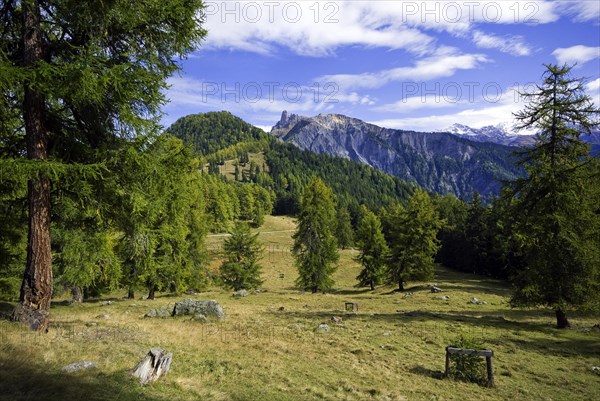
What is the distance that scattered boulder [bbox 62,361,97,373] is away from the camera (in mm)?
7218

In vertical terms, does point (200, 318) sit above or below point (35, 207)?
below

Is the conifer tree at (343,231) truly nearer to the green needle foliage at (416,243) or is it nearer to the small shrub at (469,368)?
the green needle foliage at (416,243)

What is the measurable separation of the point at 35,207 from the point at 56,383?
440 cm

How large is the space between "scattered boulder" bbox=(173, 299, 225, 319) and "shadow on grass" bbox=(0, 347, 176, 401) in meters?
11.3

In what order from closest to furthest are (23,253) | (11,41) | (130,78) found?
(130,78) < (11,41) < (23,253)

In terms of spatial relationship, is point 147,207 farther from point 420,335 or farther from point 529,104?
point 529,104

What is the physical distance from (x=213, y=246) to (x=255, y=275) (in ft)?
112

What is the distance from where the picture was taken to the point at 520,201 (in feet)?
72.5

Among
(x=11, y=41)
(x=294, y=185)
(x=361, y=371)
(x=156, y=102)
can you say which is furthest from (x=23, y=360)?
(x=294, y=185)

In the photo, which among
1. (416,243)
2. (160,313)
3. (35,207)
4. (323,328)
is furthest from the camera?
(416,243)

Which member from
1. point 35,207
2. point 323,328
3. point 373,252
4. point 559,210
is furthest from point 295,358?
point 373,252

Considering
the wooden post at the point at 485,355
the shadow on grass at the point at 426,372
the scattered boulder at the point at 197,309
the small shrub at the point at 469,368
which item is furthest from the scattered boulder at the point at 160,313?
the small shrub at the point at 469,368

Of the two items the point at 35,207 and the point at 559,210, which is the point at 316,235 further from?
the point at 35,207

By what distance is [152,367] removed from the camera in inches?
312
